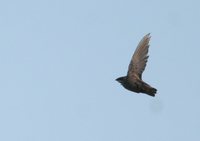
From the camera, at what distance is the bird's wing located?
29000 mm

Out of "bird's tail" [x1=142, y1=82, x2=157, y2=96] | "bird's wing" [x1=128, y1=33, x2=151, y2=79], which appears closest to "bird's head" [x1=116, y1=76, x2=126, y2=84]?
"bird's wing" [x1=128, y1=33, x2=151, y2=79]

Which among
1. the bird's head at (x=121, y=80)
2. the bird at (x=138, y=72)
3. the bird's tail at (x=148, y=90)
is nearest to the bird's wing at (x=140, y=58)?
the bird at (x=138, y=72)

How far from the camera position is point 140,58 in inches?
1157

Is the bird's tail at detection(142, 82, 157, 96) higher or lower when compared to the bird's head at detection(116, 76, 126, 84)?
lower

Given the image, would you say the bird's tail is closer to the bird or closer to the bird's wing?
the bird

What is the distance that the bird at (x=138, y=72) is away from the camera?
27547mm

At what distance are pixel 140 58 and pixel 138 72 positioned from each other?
734 mm

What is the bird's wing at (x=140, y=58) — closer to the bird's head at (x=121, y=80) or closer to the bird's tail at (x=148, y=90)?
the bird's head at (x=121, y=80)

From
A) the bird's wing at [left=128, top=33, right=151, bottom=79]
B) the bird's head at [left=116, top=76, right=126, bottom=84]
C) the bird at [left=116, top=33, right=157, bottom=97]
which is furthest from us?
the bird's wing at [left=128, top=33, right=151, bottom=79]

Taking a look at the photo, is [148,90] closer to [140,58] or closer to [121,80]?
[121,80]

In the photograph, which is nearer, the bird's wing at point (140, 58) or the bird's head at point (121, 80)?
the bird's head at point (121, 80)

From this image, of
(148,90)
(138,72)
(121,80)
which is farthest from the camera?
(138,72)

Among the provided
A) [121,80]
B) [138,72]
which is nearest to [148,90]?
[121,80]

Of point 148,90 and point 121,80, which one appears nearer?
point 148,90
